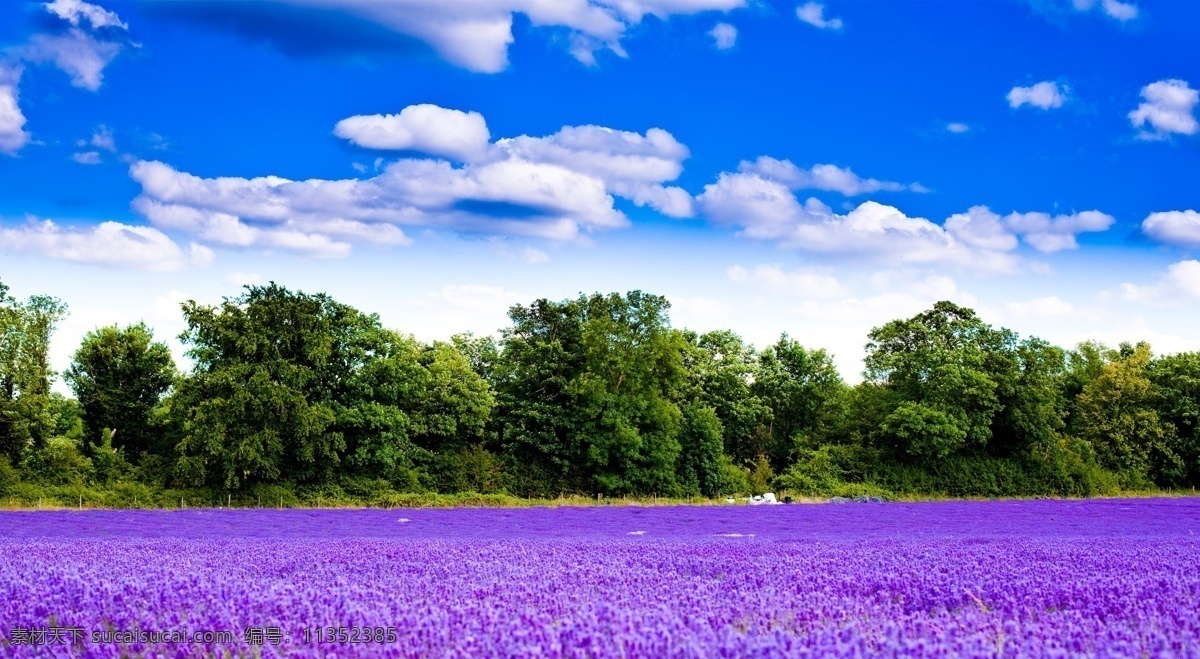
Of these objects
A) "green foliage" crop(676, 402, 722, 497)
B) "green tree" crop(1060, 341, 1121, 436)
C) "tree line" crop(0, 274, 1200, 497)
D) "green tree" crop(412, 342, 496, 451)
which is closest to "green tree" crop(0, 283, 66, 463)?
"tree line" crop(0, 274, 1200, 497)

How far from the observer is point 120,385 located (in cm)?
4375

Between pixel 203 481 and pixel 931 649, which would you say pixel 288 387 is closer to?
pixel 203 481

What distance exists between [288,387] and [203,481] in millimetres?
5166

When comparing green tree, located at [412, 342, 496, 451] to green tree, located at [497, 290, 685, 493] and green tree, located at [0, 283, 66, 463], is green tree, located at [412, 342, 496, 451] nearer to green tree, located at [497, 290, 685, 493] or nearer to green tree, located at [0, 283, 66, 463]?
green tree, located at [497, 290, 685, 493]

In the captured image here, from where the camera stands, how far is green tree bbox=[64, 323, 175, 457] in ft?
141

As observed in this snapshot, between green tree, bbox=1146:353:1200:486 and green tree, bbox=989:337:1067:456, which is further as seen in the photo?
green tree, bbox=1146:353:1200:486

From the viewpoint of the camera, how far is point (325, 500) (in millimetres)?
37219

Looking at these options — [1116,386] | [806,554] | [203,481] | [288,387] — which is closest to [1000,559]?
[806,554]

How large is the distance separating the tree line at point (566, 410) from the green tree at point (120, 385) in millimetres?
97

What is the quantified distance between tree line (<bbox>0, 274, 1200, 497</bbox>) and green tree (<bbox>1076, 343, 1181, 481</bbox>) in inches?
5.2

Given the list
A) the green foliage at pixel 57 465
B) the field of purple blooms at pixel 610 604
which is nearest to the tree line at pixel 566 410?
the green foliage at pixel 57 465

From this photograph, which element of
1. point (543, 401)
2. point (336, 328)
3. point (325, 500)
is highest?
point (336, 328)

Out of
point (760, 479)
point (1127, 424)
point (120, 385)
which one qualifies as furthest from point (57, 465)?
point (1127, 424)

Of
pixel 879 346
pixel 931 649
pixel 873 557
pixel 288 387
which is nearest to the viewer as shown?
pixel 931 649
